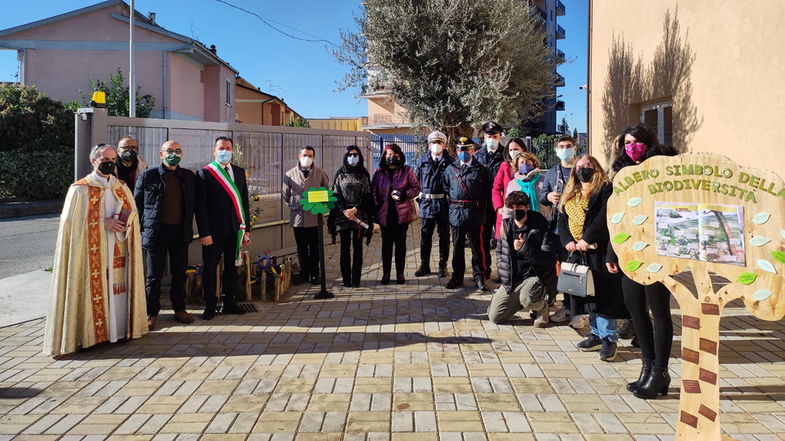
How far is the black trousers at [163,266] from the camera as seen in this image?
6035 millimetres

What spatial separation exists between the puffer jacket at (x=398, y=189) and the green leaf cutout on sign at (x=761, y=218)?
5.37m

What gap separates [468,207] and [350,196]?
→ 4.95 feet

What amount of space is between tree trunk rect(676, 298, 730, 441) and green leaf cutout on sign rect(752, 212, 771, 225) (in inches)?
19.8

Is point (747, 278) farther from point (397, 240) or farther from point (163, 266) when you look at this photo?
point (397, 240)

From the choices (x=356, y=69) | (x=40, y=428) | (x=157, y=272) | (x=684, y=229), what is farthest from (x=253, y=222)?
(x=356, y=69)

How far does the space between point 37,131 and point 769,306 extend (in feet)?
79.6

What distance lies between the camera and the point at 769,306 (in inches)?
116

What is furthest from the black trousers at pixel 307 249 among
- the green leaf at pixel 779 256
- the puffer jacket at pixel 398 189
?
the green leaf at pixel 779 256

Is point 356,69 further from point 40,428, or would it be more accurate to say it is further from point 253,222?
point 40,428

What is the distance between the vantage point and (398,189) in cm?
816

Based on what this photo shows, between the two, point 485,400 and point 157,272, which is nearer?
point 485,400

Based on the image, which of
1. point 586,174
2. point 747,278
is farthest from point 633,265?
point 586,174

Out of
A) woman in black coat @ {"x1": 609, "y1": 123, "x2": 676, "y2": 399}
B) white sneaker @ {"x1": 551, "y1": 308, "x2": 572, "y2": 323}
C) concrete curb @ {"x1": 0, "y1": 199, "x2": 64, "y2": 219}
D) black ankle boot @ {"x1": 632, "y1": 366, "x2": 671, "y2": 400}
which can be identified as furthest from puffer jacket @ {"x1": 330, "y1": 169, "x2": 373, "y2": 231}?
concrete curb @ {"x1": 0, "y1": 199, "x2": 64, "y2": 219}

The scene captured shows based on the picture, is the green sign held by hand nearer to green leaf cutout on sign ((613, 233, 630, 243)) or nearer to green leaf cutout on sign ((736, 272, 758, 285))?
green leaf cutout on sign ((613, 233, 630, 243))
